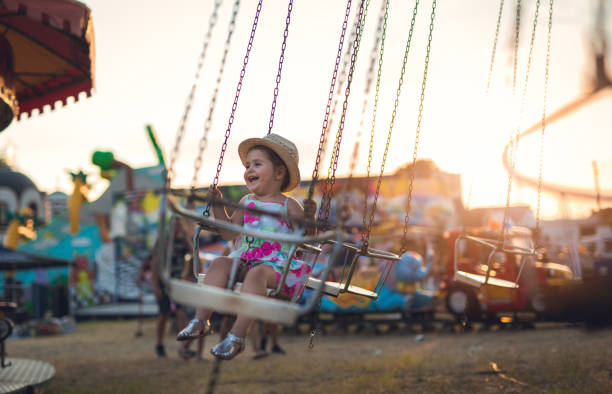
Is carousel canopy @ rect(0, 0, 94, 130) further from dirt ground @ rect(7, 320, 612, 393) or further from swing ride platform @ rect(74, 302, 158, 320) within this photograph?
swing ride platform @ rect(74, 302, 158, 320)

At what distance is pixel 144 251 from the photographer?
19547 mm

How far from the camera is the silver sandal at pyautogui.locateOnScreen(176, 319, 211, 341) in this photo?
2812 mm

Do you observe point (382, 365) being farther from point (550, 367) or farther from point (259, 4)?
point (259, 4)

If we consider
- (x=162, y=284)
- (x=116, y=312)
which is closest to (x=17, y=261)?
(x=116, y=312)

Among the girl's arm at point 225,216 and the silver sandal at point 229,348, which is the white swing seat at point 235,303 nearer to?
→ the silver sandal at point 229,348

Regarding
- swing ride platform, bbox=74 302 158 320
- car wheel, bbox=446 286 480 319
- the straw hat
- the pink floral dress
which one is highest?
the straw hat

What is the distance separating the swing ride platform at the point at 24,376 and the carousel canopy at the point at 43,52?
7.89 feet

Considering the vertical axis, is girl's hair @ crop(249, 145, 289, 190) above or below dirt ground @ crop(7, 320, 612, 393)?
above

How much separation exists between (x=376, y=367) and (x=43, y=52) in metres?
5.10

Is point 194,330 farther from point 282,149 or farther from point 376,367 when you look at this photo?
point 376,367

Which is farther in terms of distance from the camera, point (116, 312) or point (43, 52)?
point (116, 312)

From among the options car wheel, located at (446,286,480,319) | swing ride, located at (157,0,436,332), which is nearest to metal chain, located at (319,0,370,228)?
swing ride, located at (157,0,436,332)

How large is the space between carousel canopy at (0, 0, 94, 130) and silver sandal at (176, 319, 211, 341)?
9.86ft

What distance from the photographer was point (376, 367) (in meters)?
6.38
